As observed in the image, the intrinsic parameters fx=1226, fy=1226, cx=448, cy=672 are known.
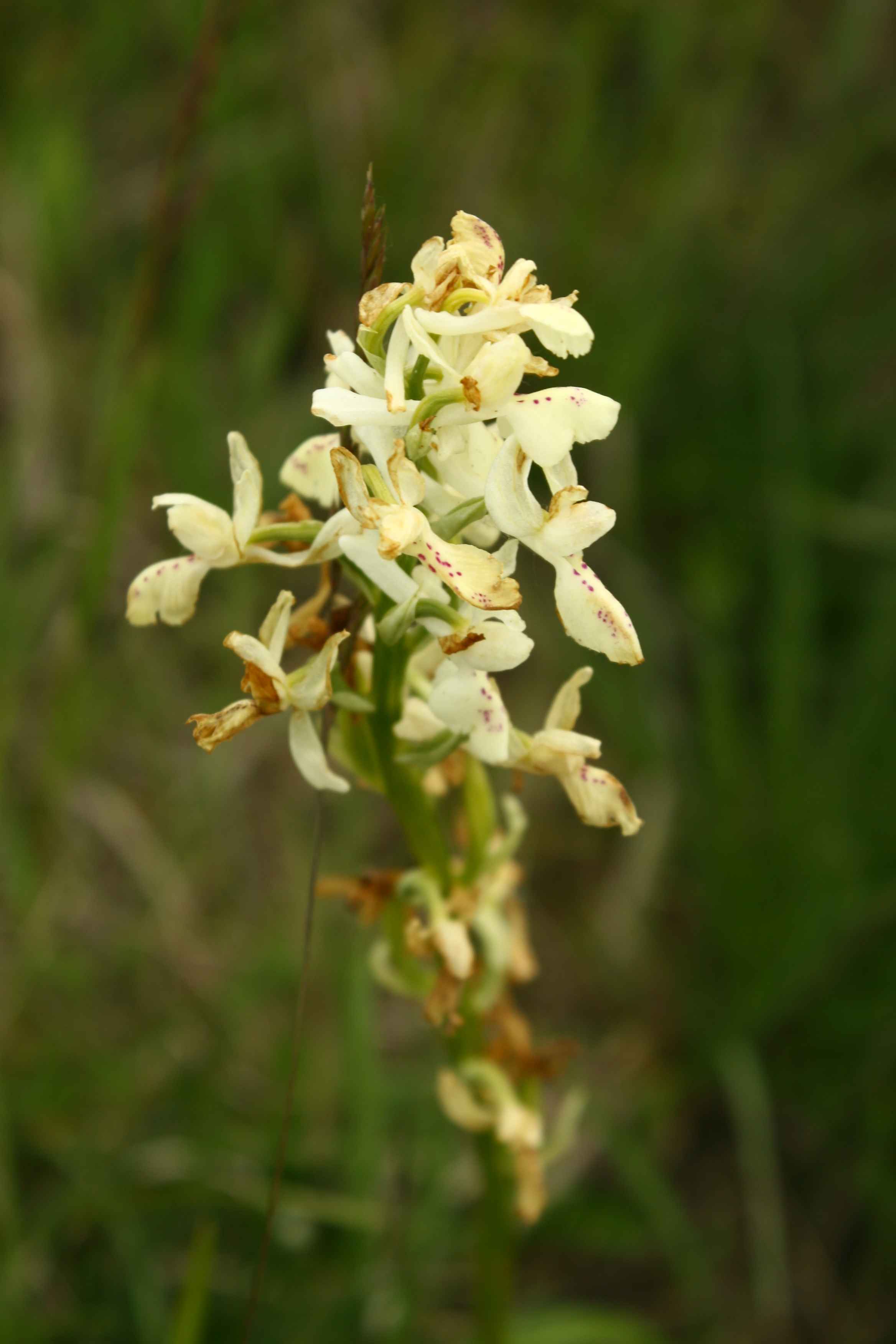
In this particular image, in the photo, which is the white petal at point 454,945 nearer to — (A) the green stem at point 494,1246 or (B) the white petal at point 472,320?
(A) the green stem at point 494,1246

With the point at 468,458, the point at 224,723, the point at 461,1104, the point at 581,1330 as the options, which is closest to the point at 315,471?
the point at 468,458

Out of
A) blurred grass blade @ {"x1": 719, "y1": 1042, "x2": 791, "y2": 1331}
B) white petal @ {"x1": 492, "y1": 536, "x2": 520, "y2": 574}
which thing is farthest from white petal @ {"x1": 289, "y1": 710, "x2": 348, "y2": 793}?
blurred grass blade @ {"x1": 719, "y1": 1042, "x2": 791, "y2": 1331}

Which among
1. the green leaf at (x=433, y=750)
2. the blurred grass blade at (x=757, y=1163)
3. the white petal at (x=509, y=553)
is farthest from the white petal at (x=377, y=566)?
the blurred grass blade at (x=757, y=1163)

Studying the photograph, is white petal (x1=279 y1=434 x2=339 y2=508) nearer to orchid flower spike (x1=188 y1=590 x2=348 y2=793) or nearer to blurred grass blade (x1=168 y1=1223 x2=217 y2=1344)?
orchid flower spike (x1=188 y1=590 x2=348 y2=793)

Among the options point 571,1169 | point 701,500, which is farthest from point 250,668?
point 701,500

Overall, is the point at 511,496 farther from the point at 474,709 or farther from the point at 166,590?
the point at 166,590

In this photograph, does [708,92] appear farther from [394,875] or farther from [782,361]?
[394,875]
